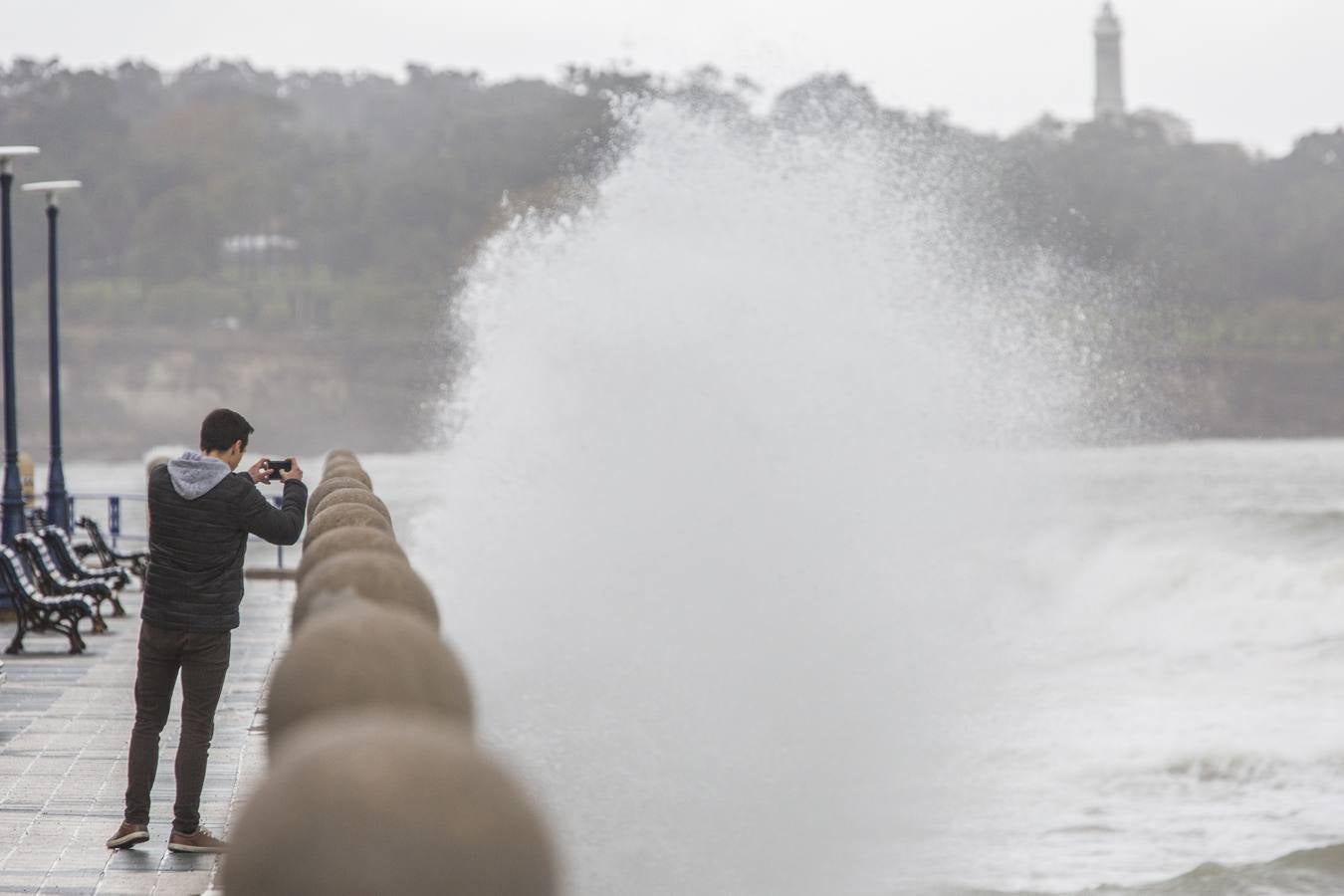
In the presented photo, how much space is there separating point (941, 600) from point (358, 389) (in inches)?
3678

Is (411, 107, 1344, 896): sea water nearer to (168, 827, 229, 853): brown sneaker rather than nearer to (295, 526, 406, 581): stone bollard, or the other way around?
(168, 827, 229, 853): brown sneaker

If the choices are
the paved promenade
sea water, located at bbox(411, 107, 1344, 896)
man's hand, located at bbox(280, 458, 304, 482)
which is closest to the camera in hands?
man's hand, located at bbox(280, 458, 304, 482)

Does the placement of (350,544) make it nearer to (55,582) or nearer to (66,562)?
(55,582)

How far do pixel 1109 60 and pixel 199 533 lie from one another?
193 m

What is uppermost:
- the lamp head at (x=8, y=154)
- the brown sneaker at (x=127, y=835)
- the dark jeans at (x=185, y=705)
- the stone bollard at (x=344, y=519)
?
the lamp head at (x=8, y=154)

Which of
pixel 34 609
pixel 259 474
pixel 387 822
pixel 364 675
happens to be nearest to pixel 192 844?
pixel 259 474

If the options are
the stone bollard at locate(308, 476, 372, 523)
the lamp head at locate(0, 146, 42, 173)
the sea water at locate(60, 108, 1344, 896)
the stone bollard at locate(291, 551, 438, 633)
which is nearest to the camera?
the stone bollard at locate(291, 551, 438, 633)

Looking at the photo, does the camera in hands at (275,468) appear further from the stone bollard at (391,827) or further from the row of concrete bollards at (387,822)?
the stone bollard at (391,827)

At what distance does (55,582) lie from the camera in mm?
14906

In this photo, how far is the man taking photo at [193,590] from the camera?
6438mm

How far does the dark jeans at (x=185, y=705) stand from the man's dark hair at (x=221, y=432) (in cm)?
68

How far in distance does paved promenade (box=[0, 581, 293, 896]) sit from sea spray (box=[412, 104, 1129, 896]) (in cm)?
251

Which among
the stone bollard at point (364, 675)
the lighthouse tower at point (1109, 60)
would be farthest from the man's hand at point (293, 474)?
the lighthouse tower at point (1109, 60)

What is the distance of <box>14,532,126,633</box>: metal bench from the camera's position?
49.1 ft
